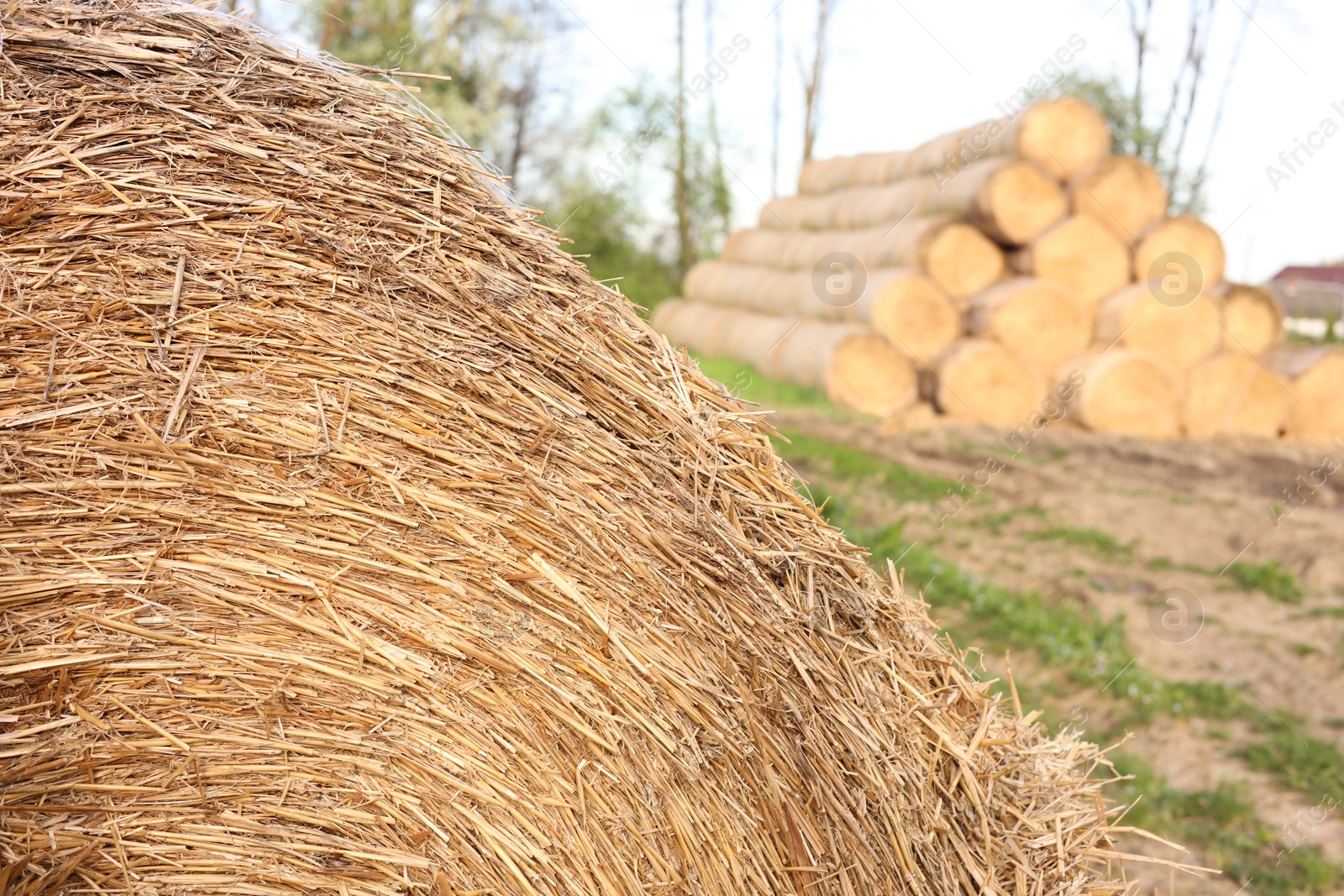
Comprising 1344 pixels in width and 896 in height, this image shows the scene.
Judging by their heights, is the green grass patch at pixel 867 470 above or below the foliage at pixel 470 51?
below

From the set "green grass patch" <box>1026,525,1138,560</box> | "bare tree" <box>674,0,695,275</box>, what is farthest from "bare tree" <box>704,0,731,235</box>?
"green grass patch" <box>1026,525,1138,560</box>

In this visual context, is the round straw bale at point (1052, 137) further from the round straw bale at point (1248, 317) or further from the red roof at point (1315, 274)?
the red roof at point (1315, 274)

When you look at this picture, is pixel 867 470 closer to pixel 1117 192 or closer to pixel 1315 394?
pixel 1117 192

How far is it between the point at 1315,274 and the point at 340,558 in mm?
48327

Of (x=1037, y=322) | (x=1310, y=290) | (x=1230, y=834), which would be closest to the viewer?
(x=1230, y=834)

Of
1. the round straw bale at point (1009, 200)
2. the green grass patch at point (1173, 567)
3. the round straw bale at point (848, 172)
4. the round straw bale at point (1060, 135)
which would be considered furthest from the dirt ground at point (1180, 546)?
the round straw bale at point (848, 172)

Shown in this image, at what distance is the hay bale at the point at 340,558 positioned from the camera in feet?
6.27

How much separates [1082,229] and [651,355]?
10.8 metres

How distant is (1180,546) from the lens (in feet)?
23.9

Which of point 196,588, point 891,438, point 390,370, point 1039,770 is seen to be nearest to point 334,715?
point 196,588

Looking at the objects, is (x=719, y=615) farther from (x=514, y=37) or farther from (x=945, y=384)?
(x=514, y=37)

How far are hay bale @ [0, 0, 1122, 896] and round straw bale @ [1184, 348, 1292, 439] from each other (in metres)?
11.1

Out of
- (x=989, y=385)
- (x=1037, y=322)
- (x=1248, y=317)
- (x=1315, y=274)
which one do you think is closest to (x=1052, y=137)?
(x=1037, y=322)

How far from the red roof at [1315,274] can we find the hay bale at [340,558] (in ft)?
141
